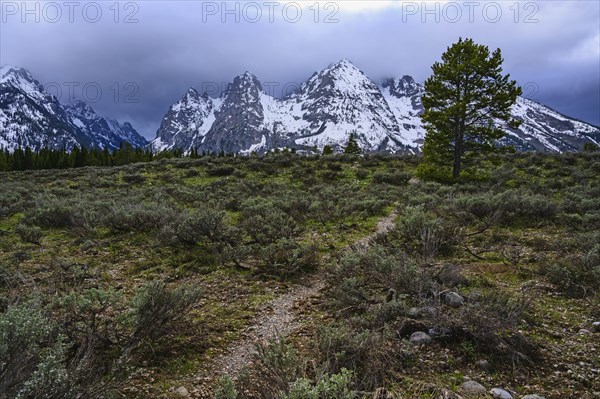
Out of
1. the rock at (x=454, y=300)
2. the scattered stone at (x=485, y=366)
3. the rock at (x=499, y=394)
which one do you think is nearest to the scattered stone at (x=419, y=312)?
the rock at (x=454, y=300)

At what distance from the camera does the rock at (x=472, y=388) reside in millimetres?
3564

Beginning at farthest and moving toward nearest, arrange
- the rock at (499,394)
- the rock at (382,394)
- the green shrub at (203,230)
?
1. the green shrub at (203,230)
2. the rock at (499,394)
3. the rock at (382,394)

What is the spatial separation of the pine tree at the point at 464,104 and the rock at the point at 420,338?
20.8m

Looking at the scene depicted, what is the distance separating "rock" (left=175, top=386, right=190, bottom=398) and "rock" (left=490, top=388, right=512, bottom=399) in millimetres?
3299

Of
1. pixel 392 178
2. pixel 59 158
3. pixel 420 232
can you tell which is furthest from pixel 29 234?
pixel 59 158

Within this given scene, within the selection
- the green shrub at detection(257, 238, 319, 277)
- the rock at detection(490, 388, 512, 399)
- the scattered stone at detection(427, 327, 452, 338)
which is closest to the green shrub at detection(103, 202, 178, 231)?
the green shrub at detection(257, 238, 319, 277)

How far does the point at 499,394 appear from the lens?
3.53m

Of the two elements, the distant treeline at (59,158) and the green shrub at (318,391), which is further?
the distant treeline at (59,158)

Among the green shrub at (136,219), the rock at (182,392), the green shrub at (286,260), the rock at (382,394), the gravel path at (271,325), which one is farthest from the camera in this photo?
the green shrub at (136,219)

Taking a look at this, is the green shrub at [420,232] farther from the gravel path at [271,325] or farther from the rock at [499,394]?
the rock at [499,394]

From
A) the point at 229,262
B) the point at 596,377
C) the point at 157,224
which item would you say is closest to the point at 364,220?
the point at 229,262

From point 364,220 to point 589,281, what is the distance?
797 centimetres

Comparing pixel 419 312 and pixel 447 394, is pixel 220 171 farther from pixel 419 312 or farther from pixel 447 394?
pixel 447 394

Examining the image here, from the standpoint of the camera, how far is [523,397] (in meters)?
3.48
